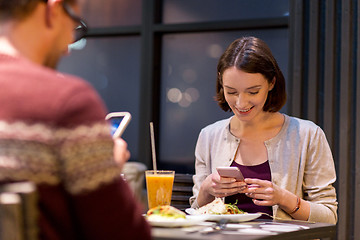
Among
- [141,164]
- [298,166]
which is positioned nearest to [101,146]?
[298,166]

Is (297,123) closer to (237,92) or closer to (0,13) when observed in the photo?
(237,92)

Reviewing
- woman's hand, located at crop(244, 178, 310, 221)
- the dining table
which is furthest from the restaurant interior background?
the dining table

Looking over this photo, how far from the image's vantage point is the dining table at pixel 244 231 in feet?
3.81

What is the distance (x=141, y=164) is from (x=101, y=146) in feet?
9.46

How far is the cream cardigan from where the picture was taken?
210 centimetres

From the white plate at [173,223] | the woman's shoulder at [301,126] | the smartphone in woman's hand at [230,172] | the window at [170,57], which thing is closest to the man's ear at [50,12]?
the white plate at [173,223]

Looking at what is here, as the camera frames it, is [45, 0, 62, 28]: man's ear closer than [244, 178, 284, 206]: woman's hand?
Yes

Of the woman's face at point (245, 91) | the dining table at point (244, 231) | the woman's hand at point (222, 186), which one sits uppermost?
the woman's face at point (245, 91)

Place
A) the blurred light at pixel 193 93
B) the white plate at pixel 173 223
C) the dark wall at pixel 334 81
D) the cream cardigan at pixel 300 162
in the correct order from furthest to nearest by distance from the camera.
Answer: the blurred light at pixel 193 93, the dark wall at pixel 334 81, the cream cardigan at pixel 300 162, the white plate at pixel 173 223

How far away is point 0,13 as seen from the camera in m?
0.82

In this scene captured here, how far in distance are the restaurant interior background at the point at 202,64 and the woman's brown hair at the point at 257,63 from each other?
0.96 m

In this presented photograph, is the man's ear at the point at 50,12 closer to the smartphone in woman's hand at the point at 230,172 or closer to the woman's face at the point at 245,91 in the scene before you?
the smartphone in woman's hand at the point at 230,172

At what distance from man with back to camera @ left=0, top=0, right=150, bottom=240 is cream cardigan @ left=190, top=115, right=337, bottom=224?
1.42 metres

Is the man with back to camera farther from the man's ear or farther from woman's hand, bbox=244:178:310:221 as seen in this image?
woman's hand, bbox=244:178:310:221
